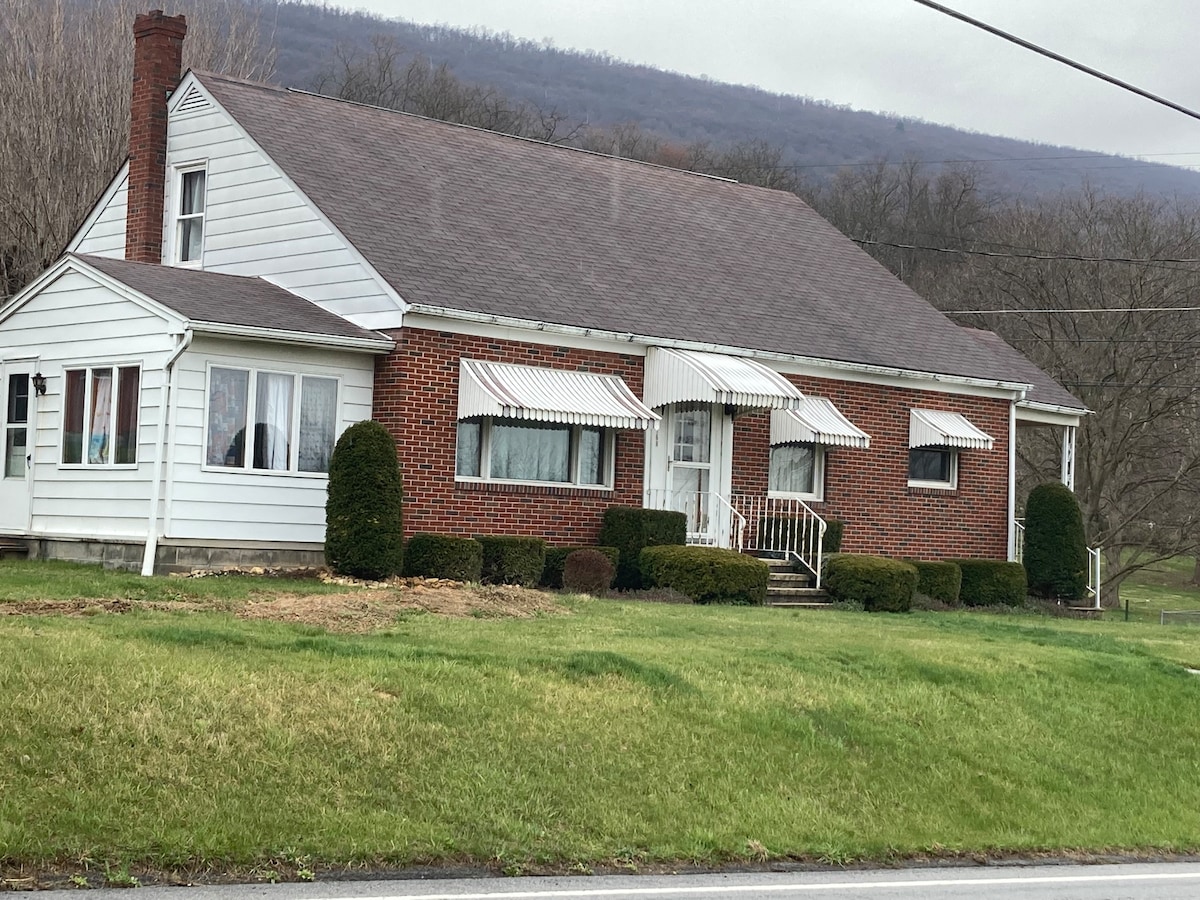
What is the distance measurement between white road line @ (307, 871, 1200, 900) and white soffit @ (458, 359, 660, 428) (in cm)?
1184

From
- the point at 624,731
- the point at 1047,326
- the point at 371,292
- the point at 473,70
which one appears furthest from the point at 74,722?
the point at 473,70

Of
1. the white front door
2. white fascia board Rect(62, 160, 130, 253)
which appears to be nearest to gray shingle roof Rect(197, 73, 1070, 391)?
white fascia board Rect(62, 160, 130, 253)

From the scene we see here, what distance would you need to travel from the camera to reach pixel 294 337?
66.1 ft

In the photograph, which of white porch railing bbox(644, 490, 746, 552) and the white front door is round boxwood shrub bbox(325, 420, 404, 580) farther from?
white porch railing bbox(644, 490, 746, 552)

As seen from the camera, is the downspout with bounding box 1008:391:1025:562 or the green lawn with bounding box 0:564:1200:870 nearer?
the green lawn with bounding box 0:564:1200:870

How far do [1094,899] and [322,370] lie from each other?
1366 centimetres

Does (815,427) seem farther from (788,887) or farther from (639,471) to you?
(788,887)

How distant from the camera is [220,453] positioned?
66.4ft

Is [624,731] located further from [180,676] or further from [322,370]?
[322,370]

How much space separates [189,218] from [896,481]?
40.5 feet

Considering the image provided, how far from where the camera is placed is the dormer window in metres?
24.4

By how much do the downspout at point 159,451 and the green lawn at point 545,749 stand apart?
4716mm

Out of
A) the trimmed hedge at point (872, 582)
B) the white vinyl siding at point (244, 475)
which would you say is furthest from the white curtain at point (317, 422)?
the trimmed hedge at point (872, 582)

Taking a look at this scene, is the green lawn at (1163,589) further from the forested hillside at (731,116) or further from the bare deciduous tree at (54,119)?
the forested hillside at (731,116)
